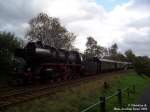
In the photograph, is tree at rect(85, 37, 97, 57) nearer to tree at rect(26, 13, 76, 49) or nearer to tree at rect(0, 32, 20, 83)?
tree at rect(26, 13, 76, 49)

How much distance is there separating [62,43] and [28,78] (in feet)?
154

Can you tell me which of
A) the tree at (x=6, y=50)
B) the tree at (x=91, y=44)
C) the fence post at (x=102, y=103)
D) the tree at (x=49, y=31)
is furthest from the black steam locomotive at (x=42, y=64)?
the tree at (x=91, y=44)

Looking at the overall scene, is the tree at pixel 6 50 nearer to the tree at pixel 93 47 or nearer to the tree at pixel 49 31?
the tree at pixel 49 31

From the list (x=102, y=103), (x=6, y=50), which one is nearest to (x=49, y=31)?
(x=6, y=50)

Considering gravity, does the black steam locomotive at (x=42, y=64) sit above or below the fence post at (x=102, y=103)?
above

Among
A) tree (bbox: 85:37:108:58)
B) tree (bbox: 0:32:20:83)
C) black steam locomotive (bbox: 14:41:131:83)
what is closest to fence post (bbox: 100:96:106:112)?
black steam locomotive (bbox: 14:41:131:83)

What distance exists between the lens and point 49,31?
68.9 m

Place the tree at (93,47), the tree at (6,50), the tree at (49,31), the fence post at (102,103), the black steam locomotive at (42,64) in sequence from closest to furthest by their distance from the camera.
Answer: the fence post at (102,103)
the black steam locomotive at (42,64)
the tree at (6,50)
the tree at (49,31)
the tree at (93,47)

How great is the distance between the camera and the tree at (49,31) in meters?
Answer: 67.0

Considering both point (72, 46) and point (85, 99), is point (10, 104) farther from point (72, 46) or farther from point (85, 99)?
point (72, 46)

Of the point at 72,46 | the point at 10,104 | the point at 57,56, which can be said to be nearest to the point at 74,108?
the point at 10,104

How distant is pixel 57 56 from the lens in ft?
93.2

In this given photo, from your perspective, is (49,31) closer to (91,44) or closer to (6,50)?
(6,50)

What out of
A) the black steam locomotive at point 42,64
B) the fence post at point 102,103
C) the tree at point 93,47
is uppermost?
the tree at point 93,47
